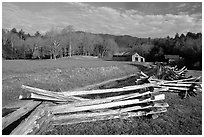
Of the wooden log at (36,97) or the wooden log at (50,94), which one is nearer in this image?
the wooden log at (36,97)

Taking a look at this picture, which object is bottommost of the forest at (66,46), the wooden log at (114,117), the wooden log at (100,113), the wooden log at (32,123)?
the wooden log at (114,117)

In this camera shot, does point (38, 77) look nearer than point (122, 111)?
No

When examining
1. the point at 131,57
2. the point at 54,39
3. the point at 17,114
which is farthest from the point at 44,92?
the point at 131,57

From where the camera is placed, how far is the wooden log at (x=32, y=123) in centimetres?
352

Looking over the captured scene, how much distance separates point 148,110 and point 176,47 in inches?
1814

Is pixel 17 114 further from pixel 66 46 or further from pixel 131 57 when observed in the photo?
pixel 131 57

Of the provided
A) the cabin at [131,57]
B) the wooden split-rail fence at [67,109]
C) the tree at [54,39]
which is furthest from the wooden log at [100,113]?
the cabin at [131,57]

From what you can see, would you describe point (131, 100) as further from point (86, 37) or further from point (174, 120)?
point (86, 37)

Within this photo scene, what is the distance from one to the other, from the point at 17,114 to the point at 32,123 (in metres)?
0.50

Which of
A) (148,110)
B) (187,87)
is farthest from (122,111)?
(187,87)

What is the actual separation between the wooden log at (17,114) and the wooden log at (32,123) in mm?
259

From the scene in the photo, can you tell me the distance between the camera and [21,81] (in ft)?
40.7

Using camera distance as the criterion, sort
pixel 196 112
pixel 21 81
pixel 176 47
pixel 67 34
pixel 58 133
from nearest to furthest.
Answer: pixel 58 133, pixel 196 112, pixel 21 81, pixel 176 47, pixel 67 34

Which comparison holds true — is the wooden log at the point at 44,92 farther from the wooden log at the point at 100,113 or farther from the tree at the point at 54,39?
the tree at the point at 54,39
